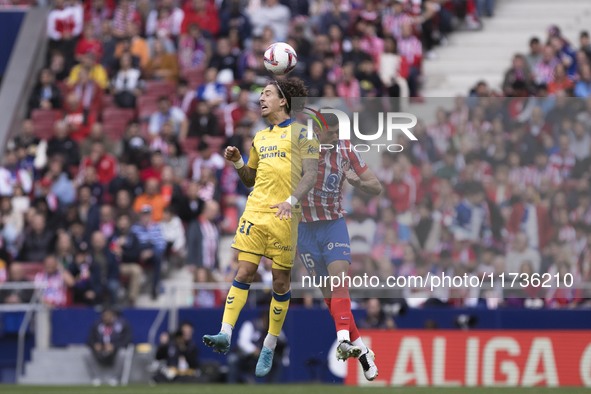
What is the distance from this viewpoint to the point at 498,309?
21.3 metres

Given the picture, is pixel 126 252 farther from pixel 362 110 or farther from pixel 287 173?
pixel 287 173

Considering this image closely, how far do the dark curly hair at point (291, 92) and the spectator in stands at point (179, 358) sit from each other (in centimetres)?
801

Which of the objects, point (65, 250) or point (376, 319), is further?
point (65, 250)

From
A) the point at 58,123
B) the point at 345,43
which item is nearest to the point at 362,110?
the point at 345,43

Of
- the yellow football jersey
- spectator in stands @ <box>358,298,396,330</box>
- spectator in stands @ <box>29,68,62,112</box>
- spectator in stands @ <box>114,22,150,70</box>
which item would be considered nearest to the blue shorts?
the yellow football jersey

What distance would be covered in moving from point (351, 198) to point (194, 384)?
17.4 ft

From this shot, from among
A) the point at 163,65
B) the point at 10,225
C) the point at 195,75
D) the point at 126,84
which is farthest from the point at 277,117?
the point at 126,84

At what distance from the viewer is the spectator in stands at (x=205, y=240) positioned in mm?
23391

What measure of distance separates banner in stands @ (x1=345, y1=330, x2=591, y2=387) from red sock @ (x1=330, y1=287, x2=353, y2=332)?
220 inches

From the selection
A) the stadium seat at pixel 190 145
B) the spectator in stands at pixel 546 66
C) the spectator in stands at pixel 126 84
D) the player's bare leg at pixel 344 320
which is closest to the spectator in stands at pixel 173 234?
the stadium seat at pixel 190 145

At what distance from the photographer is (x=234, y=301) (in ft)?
47.3

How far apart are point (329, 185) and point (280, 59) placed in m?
1.23

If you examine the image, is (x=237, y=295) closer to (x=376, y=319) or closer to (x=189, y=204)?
(x=376, y=319)

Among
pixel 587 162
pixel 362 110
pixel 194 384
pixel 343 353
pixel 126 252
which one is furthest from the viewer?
pixel 126 252
